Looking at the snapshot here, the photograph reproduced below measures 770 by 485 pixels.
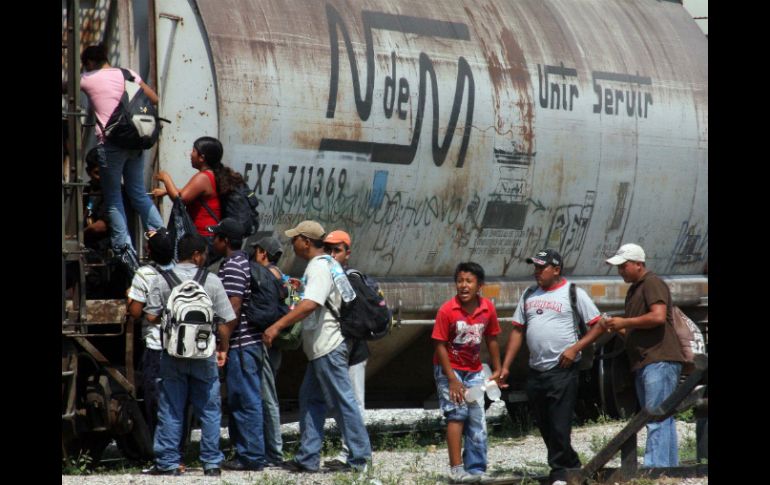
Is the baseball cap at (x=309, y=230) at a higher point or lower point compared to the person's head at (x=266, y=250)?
higher

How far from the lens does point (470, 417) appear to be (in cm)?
847

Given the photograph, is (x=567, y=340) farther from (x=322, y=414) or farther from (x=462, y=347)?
(x=322, y=414)

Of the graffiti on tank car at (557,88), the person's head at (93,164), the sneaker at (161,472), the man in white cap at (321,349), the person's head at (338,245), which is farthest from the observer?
the graffiti on tank car at (557,88)

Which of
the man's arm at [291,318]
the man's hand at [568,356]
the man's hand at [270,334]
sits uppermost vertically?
the man's arm at [291,318]

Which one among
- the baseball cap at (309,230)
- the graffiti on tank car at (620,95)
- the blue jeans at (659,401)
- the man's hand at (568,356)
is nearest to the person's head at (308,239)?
the baseball cap at (309,230)

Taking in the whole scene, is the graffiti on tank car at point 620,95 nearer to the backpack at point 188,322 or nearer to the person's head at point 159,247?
the person's head at point 159,247

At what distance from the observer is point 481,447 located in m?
8.48

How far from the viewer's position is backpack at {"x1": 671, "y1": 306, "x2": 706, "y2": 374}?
8.82 metres

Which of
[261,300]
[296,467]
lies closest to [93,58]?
[261,300]

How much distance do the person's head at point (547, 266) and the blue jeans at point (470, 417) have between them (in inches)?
28.3

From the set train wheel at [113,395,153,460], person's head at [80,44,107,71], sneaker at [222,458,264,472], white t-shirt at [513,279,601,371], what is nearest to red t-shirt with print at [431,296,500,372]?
white t-shirt at [513,279,601,371]

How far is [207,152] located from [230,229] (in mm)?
518

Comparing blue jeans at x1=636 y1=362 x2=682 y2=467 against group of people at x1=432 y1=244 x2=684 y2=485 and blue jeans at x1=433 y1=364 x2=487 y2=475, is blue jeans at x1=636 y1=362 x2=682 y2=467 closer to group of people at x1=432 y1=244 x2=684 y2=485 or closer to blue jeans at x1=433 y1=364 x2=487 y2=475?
group of people at x1=432 y1=244 x2=684 y2=485

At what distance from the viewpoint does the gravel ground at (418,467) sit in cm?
820
